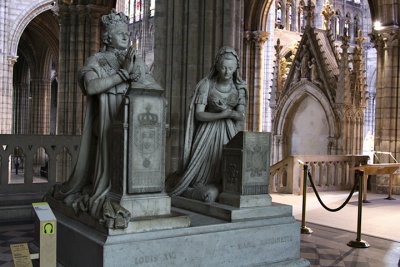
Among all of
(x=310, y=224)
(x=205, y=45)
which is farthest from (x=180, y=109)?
(x=310, y=224)

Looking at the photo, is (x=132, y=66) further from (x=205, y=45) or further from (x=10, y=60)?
(x=10, y=60)

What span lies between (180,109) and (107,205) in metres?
6.20

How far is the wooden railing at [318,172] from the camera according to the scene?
38.3 ft

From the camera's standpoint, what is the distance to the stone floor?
5.23 metres

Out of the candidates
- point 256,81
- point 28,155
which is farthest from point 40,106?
point 28,155

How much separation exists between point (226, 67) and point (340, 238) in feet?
9.97

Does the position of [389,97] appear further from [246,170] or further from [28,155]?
[246,170]

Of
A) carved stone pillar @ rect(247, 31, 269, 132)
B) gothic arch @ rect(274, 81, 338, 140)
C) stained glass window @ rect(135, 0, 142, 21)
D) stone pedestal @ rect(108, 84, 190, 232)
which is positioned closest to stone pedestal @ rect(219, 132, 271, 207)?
stone pedestal @ rect(108, 84, 190, 232)

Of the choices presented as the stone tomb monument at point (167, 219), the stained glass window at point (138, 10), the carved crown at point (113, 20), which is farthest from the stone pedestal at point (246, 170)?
the stained glass window at point (138, 10)

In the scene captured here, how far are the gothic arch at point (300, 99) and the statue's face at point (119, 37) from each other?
34.8 feet

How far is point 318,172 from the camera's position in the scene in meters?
13.5

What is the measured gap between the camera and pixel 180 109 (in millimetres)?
9836

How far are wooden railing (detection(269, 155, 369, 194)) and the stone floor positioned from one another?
211 centimetres

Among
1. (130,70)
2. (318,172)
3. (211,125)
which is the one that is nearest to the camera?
(130,70)
